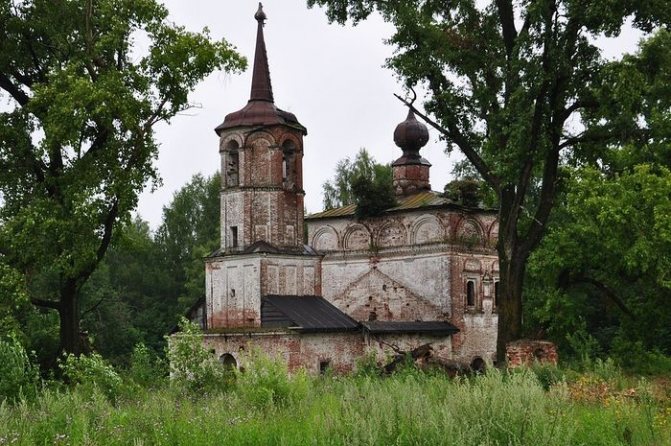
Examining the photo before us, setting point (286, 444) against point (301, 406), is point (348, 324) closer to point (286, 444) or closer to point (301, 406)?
point (301, 406)

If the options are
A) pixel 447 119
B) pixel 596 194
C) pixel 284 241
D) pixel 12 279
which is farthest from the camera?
pixel 284 241

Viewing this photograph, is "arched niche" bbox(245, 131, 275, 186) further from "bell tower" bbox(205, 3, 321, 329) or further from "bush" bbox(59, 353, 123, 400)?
"bush" bbox(59, 353, 123, 400)

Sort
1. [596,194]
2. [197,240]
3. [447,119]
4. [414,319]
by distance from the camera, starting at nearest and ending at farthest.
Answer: [447,119], [596,194], [414,319], [197,240]

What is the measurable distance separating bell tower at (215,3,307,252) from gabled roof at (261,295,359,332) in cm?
195

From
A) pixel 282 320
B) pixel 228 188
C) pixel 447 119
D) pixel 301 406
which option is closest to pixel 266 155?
pixel 228 188

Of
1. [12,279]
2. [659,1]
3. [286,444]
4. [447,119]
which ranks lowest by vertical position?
[286,444]

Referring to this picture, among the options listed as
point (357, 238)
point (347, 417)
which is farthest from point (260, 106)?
point (347, 417)

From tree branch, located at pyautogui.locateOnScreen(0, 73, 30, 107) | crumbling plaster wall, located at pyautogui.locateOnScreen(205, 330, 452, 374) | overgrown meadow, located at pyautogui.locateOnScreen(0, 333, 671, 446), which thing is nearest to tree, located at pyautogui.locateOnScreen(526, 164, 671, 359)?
crumbling plaster wall, located at pyautogui.locateOnScreen(205, 330, 452, 374)

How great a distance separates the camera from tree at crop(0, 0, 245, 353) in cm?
1730

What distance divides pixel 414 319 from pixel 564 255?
40.6ft

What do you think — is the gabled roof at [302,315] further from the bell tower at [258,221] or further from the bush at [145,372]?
the bush at [145,372]

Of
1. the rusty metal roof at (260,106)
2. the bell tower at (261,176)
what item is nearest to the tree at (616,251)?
the bell tower at (261,176)

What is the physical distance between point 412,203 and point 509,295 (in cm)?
1608

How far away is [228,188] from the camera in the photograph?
31.5 meters
